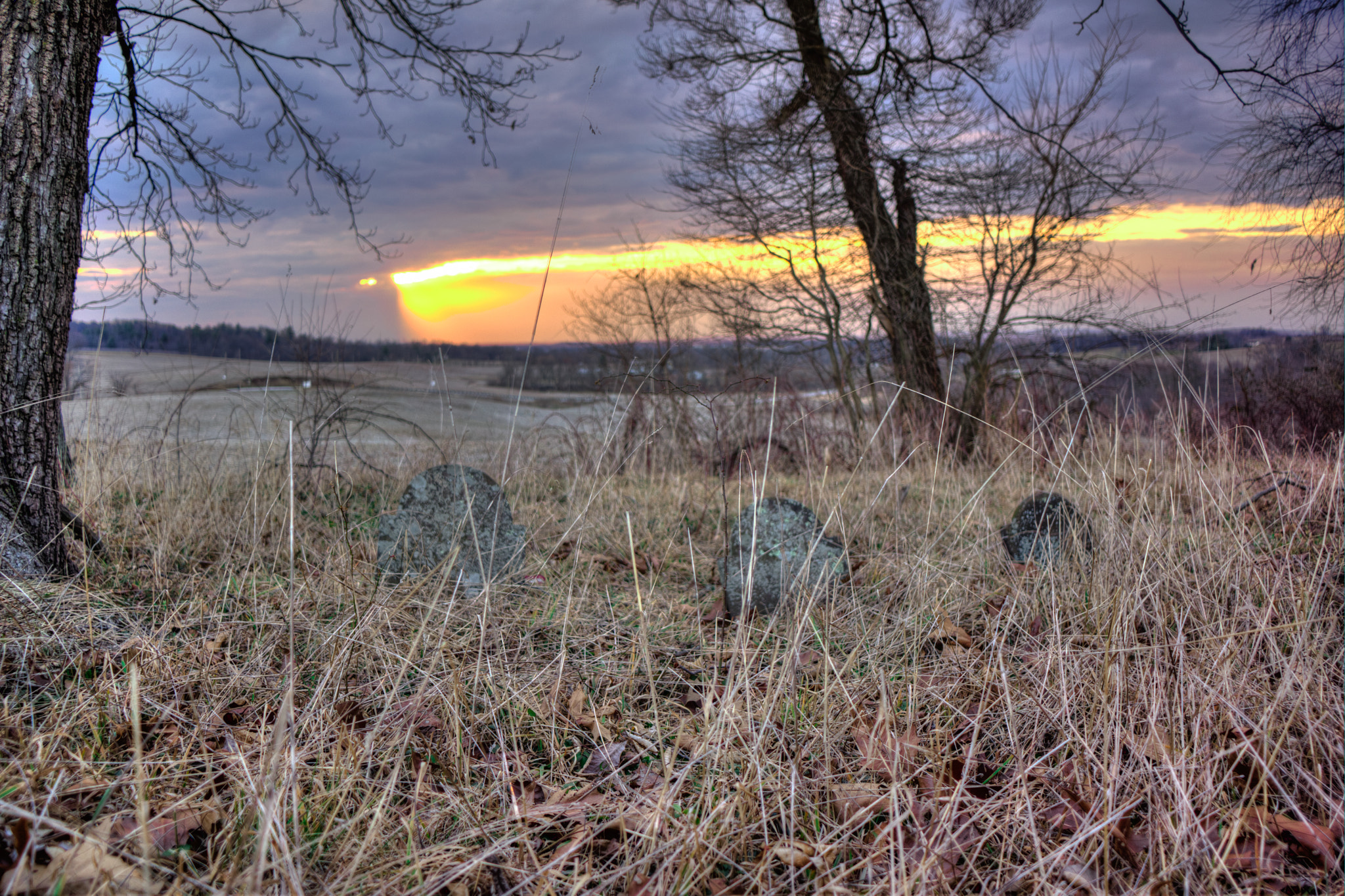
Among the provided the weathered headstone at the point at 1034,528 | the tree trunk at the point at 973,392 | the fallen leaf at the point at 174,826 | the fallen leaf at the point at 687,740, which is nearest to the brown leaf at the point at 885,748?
the fallen leaf at the point at 687,740

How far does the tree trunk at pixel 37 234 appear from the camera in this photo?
9.08 ft

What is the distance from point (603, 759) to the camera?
1.97m

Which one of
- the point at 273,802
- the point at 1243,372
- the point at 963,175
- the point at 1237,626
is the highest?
the point at 963,175

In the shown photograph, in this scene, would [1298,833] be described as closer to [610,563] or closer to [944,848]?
[944,848]

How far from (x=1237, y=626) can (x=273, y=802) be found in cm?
286

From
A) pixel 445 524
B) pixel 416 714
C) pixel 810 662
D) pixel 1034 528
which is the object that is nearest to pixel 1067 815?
pixel 810 662

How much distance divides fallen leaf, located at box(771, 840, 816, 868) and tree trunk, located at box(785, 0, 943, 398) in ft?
23.8

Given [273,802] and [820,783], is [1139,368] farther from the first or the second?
[273,802]

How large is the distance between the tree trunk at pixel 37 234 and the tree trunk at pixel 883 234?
6.50m

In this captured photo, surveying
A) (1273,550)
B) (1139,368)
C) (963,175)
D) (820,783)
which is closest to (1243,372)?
(1139,368)

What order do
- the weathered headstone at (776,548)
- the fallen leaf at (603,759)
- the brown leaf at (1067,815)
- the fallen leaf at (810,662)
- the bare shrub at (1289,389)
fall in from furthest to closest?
the bare shrub at (1289,389) < the weathered headstone at (776,548) < the fallen leaf at (810,662) < the fallen leaf at (603,759) < the brown leaf at (1067,815)

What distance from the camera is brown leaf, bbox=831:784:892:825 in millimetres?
1667

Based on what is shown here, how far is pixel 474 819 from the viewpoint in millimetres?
1688

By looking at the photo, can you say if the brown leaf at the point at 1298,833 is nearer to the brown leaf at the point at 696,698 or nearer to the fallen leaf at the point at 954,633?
the fallen leaf at the point at 954,633
